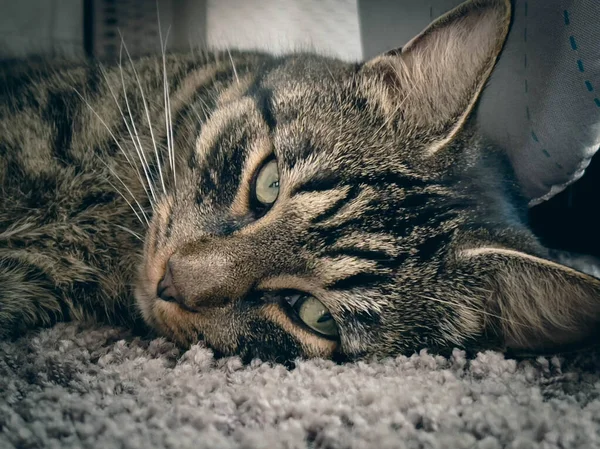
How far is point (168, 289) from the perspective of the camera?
2.29 feet

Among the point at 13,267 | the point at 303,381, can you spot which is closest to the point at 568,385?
the point at 303,381

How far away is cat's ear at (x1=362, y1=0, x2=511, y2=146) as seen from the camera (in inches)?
27.6

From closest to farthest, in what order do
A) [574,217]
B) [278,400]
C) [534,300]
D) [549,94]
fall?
[278,400]
[534,300]
[549,94]
[574,217]

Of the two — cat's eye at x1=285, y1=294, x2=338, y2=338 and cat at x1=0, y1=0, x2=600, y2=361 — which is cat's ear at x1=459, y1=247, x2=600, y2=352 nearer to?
cat at x1=0, y1=0, x2=600, y2=361

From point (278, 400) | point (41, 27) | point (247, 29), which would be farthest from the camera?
point (247, 29)

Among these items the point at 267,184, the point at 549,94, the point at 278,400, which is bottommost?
the point at 278,400

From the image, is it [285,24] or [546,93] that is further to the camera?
[285,24]

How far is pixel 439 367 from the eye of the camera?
2.13 feet

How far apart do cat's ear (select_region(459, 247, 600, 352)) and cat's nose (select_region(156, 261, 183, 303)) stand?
453 mm

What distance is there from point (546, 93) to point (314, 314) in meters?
0.60

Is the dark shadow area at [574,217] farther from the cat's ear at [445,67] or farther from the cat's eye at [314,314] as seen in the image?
the cat's eye at [314,314]

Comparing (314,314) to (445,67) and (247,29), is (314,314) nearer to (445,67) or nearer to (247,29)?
(445,67)

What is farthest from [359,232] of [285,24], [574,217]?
[285,24]

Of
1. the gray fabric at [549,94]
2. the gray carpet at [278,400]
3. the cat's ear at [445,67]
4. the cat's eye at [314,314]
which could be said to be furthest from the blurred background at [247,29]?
the cat's eye at [314,314]
